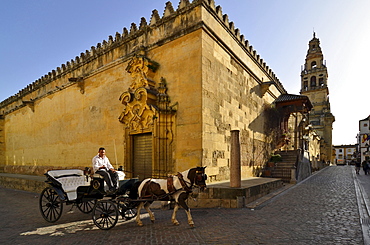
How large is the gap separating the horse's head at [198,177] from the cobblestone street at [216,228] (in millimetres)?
950

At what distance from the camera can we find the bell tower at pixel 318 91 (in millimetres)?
41594

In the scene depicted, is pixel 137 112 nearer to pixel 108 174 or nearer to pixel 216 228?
pixel 108 174

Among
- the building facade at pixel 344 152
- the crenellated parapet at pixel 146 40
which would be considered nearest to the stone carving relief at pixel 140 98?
the crenellated parapet at pixel 146 40

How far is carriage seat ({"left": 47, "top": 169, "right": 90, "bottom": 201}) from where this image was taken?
5453mm

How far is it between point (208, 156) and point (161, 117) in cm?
247

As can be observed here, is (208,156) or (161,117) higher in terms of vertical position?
(161,117)

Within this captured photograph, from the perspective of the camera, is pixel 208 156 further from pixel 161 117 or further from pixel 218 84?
pixel 218 84

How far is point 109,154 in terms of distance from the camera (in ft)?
38.1

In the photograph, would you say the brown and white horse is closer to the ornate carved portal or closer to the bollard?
the bollard

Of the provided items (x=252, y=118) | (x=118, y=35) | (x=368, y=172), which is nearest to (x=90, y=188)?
(x=118, y=35)

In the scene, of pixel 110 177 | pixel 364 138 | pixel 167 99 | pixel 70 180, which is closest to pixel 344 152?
pixel 364 138

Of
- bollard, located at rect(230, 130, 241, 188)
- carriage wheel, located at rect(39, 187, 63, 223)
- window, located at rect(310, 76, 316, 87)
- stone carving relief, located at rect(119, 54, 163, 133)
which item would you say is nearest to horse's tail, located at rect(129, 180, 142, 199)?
carriage wheel, located at rect(39, 187, 63, 223)

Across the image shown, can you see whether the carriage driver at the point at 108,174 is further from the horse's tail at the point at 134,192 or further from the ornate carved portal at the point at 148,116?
the ornate carved portal at the point at 148,116

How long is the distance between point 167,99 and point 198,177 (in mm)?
5144
